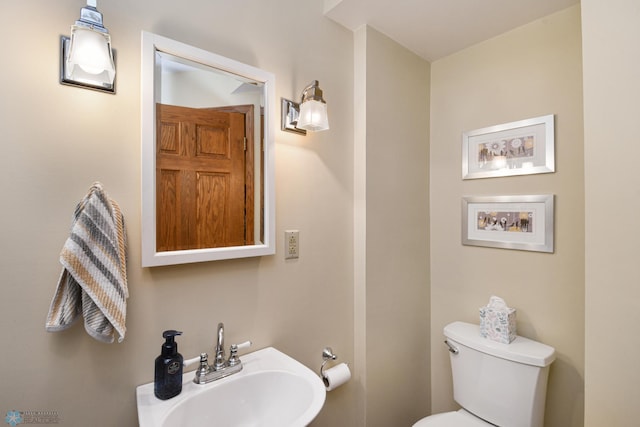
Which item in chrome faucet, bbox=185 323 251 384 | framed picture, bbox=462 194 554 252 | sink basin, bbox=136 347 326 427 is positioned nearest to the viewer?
sink basin, bbox=136 347 326 427

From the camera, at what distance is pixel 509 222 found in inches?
60.3

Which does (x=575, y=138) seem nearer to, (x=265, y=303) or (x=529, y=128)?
(x=529, y=128)

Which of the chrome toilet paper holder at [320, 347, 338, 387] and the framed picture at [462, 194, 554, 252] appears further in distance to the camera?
the framed picture at [462, 194, 554, 252]

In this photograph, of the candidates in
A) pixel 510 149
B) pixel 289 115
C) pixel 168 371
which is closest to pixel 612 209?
pixel 510 149

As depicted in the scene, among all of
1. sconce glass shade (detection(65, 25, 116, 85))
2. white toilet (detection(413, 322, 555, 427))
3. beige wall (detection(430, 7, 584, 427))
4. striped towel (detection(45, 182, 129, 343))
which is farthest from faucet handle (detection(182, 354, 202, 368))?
beige wall (detection(430, 7, 584, 427))

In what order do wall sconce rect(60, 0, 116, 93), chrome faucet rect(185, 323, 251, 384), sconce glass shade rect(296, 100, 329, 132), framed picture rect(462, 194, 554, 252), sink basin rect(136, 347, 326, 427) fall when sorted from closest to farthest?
1. wall sconce rect(60, 0, 116, 93)
2. sink basin rect(136, 347, 326, 427)
3. chrome faucet rect(185, 323, 251, 384)
4. sconce glass shade rect(296, 100, 329, 132)
5. framed picture rect(462, 194, 554, 252)

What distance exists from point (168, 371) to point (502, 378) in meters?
1.38

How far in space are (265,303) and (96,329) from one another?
564 mm

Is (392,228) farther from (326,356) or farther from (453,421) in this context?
(453,421)

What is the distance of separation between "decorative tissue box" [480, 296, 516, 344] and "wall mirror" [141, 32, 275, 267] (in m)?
1.11

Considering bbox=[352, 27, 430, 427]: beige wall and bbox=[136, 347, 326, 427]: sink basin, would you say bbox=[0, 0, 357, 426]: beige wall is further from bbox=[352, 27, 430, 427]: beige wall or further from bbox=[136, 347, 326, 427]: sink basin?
bbox=[352, 27, 430, 427]: beige wall

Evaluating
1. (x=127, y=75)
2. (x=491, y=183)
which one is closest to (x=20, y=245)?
(x=127, y=75)

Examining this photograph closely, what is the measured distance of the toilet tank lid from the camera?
126 centimetres

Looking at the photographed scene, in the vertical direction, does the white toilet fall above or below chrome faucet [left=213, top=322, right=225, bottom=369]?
below
